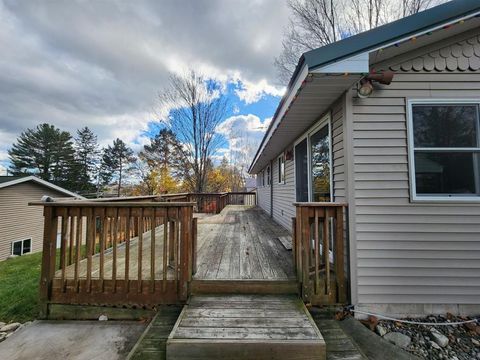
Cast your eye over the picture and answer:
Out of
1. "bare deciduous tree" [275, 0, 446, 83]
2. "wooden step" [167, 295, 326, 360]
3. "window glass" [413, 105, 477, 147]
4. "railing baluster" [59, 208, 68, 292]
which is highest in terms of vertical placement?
"bare deciduous tree" [275, 0, 446, 83]

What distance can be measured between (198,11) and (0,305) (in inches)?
394

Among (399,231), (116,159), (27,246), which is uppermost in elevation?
(116,159)

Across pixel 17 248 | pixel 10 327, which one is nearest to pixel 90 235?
pixel 10 327

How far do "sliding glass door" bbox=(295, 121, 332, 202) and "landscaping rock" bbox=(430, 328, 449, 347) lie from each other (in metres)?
1.77

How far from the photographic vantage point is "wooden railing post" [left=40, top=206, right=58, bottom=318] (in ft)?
8.43

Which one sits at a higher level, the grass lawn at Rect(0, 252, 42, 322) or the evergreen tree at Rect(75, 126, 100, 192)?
the evergreen tree at Rect(75, 126, 100, 192)

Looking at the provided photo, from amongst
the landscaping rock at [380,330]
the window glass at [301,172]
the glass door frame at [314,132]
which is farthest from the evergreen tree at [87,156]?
the landscaping rock at [380,330]

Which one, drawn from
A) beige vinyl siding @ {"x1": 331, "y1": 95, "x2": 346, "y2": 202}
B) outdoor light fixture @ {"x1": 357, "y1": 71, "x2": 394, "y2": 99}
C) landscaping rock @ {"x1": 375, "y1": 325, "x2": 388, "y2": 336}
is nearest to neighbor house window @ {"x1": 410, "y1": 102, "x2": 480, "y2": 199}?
outdoor light fixture @ {"x1": 357, "y1": 71, "x2": 394, "y2": 99}

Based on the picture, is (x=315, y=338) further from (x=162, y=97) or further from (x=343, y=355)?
(x=162, y=97)

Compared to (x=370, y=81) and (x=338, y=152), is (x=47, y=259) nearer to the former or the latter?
(x=338, y=152)

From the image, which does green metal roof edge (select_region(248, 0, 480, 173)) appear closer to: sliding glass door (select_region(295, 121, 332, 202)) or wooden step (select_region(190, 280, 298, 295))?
sliding glass door (select_region(295, 121, 332, 202))

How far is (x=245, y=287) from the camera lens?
2.58 meters

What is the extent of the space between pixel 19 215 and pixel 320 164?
17.7 metres

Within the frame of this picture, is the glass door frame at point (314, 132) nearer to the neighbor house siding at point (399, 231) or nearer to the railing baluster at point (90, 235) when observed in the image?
the neighbor house siding at point (399, 231)
